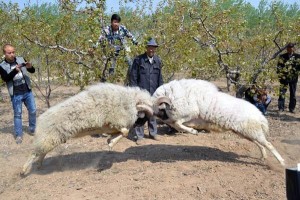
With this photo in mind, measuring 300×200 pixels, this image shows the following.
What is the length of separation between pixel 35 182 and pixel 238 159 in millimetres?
3731

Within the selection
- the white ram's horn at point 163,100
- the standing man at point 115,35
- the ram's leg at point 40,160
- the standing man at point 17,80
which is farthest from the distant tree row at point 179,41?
the ram's leg at point 40,160

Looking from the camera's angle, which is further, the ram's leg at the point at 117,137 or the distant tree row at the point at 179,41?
the distant tree row at the point at 179,41

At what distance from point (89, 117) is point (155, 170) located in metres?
1.47

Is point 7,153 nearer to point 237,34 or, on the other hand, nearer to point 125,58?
point 125,58

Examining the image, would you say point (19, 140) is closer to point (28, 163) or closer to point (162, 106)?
point (28, 163)

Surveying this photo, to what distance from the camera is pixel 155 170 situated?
6469mm

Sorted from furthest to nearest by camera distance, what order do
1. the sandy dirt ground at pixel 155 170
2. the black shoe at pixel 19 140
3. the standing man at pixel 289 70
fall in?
the standing man at pixel 289 70
the black shoe at pixel 19 140
the sandy dirt ground at pixel 155 170

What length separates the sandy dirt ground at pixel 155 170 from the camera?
5.62 metres

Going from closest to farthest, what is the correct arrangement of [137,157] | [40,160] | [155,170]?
[155,170]
[40,160]
[137,157]

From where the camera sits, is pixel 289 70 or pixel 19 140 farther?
pixel 289 70

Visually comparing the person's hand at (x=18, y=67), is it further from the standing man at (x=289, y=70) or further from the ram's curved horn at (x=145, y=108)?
the standing man at (x=289, y=70)

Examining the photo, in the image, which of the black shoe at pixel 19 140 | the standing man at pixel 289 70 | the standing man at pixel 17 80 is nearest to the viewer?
the standing man at pixel 17 80

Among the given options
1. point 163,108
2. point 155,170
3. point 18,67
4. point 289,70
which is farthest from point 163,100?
point 289,70

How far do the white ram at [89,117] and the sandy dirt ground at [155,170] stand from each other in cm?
62
